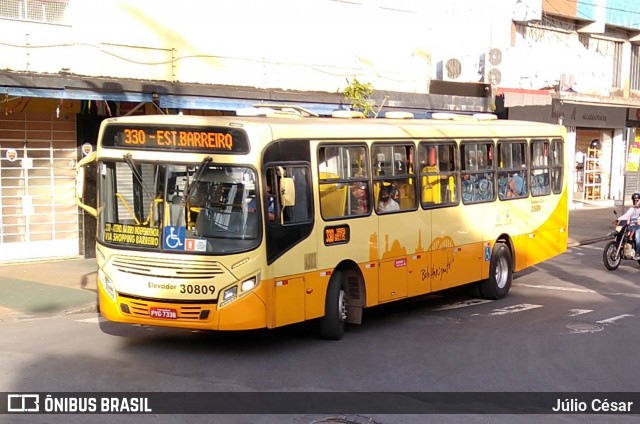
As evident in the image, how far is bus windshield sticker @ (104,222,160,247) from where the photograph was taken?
33.3ft

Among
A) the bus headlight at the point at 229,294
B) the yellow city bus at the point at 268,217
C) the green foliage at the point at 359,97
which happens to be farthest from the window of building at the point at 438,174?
the green foliage at the point at 359,97

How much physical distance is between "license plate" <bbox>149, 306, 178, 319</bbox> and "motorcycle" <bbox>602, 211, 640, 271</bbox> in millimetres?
12342

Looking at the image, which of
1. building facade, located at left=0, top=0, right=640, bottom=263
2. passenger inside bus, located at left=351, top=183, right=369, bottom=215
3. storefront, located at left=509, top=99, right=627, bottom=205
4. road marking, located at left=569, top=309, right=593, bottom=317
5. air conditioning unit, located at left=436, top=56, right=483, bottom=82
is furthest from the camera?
storefront, located at left=509, top=99, right=627, bottom=205

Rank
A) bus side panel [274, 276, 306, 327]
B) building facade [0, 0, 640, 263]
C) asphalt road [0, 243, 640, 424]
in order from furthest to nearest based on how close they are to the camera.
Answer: building facade [0, 0, 640, 263], bus side panel [274, 276, 306, 327], asphalt road [0, 243, 640, 424]

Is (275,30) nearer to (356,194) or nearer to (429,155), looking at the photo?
(429,155)

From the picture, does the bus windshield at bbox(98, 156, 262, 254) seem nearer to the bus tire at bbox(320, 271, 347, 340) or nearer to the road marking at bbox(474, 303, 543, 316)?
the bus tire at bbox(320, 271, 347, 340)

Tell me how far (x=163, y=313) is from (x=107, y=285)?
3.24 feet

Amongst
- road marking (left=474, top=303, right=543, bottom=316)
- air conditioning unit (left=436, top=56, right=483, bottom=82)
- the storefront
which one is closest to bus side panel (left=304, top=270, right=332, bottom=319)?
road marking (left=474, top=303, right=543, bottom=316)

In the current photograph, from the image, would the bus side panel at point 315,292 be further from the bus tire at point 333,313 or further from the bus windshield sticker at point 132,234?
the bus windshield sticker at point 132,234

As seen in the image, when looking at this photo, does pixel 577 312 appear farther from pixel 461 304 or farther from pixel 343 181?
pixel 343 181

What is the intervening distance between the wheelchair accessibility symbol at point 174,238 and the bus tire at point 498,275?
7.10 m

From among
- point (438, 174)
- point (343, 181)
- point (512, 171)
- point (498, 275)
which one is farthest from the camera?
point (512, 171)

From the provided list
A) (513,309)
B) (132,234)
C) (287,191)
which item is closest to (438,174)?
(513,309)

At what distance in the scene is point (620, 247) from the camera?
19.5 m
